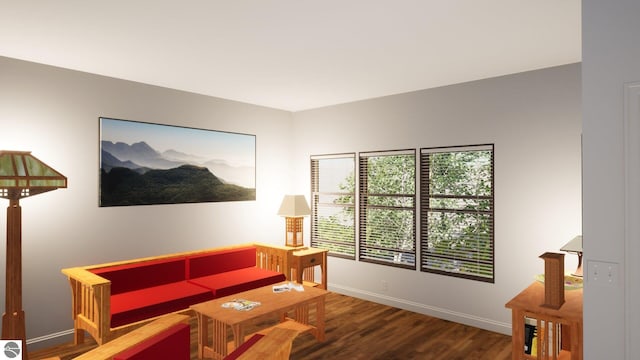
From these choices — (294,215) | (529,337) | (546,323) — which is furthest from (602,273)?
(294,215)

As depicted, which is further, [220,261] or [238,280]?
[220,261]

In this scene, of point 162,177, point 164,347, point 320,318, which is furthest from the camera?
point 162,177

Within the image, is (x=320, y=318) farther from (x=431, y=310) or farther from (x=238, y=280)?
(x=431, y=310)

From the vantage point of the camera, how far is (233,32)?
10.1ft

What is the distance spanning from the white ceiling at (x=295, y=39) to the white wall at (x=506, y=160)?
23 centimetres

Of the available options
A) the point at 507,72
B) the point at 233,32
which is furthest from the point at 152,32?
the point at 507,72

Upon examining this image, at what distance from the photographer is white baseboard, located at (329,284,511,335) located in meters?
4.28

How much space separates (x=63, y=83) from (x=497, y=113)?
4.34m

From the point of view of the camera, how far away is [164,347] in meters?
1.85

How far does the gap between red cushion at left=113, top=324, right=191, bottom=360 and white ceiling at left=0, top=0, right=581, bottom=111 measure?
1942 millimetres

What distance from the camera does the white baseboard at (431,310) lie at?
4281 millimetres

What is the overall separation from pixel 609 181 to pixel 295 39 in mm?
2304

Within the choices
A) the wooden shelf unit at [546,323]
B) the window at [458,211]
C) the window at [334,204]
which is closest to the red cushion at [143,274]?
the window at [334,204]

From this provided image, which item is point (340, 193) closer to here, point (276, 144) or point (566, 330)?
point (276, 144)
